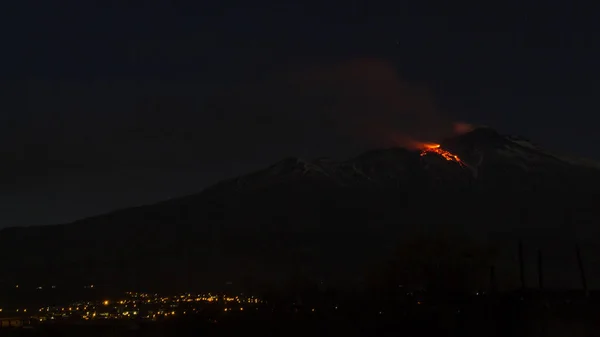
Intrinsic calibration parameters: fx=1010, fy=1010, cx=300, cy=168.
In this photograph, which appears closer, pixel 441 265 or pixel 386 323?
pixel 386 323

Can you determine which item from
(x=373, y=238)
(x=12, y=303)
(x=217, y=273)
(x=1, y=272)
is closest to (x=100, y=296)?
(x=12, y=303)

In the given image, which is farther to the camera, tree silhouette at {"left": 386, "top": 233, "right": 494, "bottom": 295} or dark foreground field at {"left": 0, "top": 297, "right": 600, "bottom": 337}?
tree silhouette at {"left": 386, "top": 233, "right": 494, "bottom": 295}

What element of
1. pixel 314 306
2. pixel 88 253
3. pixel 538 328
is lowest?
pixel 88 253

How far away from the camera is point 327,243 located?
17575 cm

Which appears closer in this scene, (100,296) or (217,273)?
(100,296)

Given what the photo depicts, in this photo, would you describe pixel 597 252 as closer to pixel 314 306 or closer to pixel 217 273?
pixel 217 273

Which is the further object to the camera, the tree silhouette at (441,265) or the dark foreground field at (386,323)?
the tree silhouette at (441,265)

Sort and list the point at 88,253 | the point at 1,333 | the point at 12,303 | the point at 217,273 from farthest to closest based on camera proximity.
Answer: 1. the point at 88,253
2. the point at 217,273
3. the point at 12,303
4. the point at 1,333

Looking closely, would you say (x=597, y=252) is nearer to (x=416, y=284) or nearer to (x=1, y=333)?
(x=416, y=284)

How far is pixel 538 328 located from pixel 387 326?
9291 mm

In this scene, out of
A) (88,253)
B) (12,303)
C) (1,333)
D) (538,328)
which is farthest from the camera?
(88,253)

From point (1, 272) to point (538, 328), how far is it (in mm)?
139652

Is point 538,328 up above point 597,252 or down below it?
above

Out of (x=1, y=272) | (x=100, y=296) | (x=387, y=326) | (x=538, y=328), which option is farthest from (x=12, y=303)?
(x=538, y=328)
